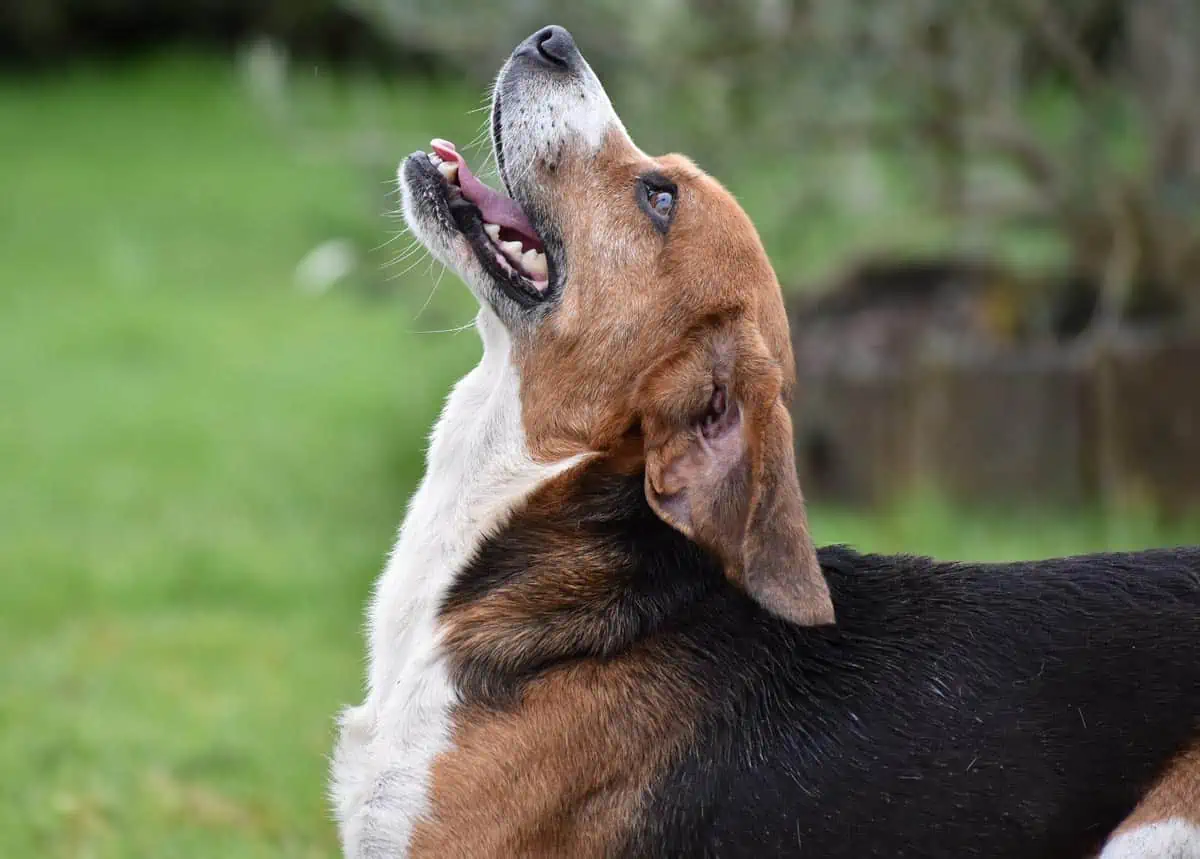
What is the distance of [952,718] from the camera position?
11.0 feet

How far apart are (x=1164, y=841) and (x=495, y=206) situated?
6.65 feet

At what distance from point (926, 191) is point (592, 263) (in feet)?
15.0

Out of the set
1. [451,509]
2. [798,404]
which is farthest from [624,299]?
[798,404]

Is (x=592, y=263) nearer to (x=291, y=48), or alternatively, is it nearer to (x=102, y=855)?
(x=102, y=855)

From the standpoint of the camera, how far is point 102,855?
15.4 feet

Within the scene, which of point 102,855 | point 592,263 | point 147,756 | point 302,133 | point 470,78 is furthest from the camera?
point 470,78

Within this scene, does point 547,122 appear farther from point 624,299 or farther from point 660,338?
point 660,338

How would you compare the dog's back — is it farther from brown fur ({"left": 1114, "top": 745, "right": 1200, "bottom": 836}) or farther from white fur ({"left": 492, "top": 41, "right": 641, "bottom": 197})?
white fur ({"left": 492, "top": 41, "right": 641, "bottom": 197})

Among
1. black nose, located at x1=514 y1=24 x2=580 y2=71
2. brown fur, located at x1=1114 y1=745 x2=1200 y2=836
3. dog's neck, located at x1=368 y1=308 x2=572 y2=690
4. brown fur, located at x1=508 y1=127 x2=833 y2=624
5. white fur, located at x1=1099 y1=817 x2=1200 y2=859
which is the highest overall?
black nose, located at x1=514 y1=24 x2=580 y2=71

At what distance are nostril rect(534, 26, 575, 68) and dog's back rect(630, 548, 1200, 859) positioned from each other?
136 centimetres

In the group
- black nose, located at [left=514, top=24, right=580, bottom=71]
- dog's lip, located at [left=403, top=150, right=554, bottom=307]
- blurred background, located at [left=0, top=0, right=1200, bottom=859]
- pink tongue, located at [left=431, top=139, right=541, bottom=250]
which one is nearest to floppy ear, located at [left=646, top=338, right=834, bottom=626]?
dog's lip, located at [left=403, top=150, right=554, bottom=307]

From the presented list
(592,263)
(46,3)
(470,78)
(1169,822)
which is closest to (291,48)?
(46,3)

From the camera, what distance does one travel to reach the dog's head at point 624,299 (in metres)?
3.36

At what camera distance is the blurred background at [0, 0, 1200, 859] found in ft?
19.0
